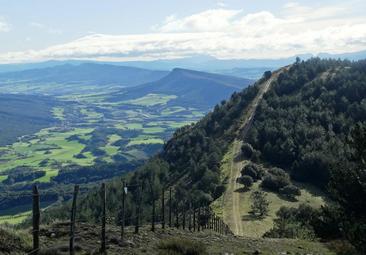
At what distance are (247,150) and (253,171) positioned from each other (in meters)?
12.9

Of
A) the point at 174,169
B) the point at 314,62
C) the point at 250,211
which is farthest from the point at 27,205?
the point at 250,211

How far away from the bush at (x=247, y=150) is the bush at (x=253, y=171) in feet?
31.2

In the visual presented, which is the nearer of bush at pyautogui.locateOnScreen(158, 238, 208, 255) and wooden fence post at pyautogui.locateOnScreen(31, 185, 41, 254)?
wooden fence post at pyautogui.locateOnScreen(31, 185, 41, 254)

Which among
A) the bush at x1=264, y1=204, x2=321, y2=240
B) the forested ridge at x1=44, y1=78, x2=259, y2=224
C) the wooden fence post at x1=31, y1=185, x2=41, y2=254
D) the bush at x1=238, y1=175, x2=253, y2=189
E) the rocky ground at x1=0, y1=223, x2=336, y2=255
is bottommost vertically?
the forested ridge at x1=44, y1=78, x2=259, y2=224

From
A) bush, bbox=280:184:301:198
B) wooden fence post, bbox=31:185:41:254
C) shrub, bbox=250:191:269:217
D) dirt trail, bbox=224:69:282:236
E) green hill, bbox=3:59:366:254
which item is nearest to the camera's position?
wooden fence post, bbox=31:185:41:254

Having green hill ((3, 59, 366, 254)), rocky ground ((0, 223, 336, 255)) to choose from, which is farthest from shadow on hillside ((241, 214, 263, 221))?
rocky ground ((0, 223, 336, 255))

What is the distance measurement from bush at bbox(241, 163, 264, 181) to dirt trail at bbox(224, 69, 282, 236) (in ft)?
5.39

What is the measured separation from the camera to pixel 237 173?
252 feet

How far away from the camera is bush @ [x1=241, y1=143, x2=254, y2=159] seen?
85.6 m

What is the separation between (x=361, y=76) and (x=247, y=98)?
27.2 m

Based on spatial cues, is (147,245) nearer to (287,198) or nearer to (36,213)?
(36,213)

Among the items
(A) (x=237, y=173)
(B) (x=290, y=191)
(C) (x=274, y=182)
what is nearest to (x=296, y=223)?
(B) (x=290, y=191)

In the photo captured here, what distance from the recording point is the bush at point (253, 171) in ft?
241

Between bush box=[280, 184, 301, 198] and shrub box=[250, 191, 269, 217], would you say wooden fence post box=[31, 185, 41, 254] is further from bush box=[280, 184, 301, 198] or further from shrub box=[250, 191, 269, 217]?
bush box=[280, 184, 301, 198]
